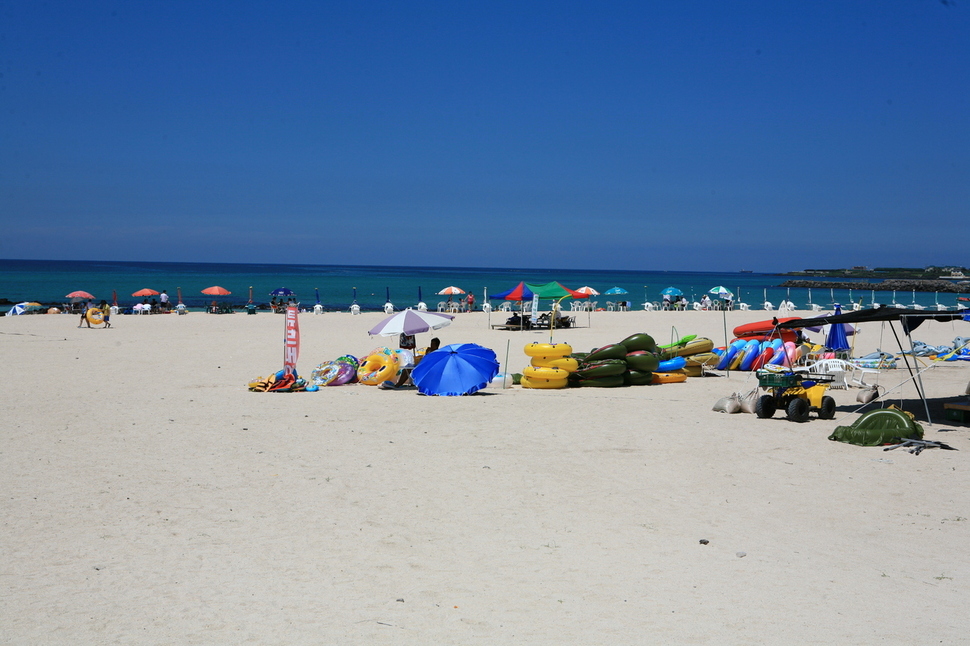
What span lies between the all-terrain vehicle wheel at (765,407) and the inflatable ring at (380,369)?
6.13 metres

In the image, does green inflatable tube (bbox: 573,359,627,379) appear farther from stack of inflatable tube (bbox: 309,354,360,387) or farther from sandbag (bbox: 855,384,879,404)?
stack of inflatable tube (bbox: 309,354,360,387)

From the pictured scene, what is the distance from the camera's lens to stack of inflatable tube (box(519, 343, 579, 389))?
13875mm

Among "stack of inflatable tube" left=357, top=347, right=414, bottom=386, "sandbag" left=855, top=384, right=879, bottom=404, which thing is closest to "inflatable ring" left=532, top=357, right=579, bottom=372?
"stack of inflatable tube" left=357, top=347, right=414, bottom=386

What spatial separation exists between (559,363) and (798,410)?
14.5ft

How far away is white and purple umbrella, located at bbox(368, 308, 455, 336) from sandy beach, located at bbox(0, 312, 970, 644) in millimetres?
2476

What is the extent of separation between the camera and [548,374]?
13875mm

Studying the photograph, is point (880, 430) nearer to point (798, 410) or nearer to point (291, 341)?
point (798, 410)

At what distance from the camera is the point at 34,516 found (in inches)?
249

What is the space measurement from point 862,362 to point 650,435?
8011 millimetres

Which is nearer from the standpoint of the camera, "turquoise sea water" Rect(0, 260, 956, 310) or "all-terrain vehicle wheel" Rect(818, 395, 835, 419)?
"all-terrain vehicle wheel" Rect(818, 395, 835, 419)

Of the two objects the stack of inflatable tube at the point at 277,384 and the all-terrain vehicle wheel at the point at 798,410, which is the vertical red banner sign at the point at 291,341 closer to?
the stack of inflatable tube at the point at 277,384

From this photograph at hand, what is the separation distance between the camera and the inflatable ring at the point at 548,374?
45.4 feet

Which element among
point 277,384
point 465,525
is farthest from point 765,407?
point 277,384

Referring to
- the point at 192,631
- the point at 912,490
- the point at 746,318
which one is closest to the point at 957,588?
the point at 912,490
